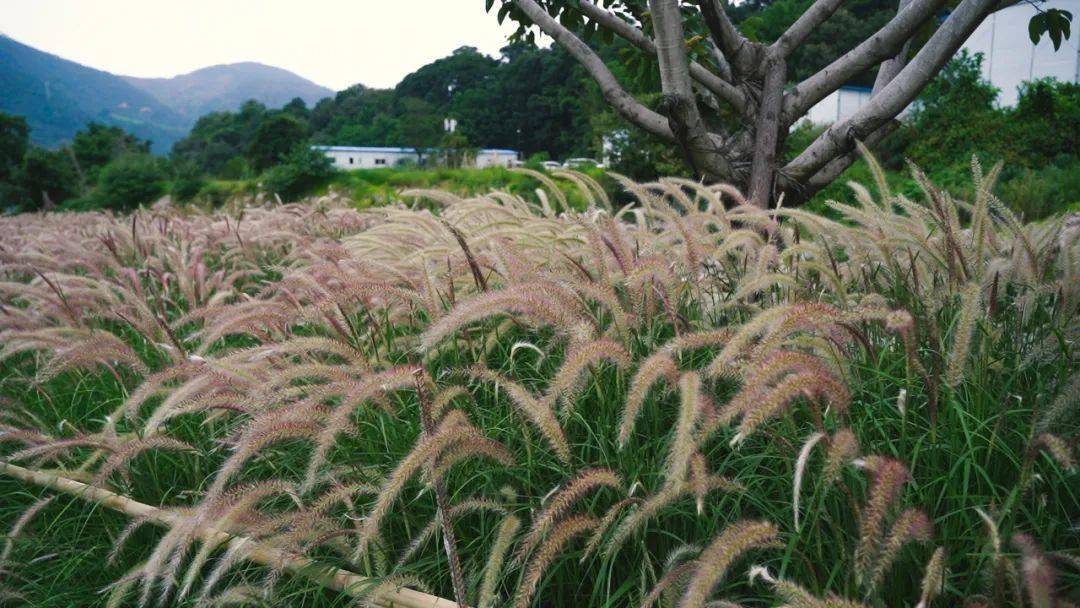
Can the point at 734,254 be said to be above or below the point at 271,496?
above

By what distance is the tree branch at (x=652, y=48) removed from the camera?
4152 millimetres

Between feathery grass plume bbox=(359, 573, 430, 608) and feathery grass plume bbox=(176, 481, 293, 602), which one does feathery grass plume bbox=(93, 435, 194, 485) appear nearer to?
feathery grass plume bbox=(176, 481, 293, 602)

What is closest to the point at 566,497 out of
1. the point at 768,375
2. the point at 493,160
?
the point at 768,375

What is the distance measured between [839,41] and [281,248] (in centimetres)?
4546

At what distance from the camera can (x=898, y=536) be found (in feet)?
3.98

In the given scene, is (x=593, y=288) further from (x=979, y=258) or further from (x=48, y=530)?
(x=48, y=530)

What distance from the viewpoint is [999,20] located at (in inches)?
1242

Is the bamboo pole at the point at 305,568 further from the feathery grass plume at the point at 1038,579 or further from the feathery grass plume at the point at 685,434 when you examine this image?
the feathery grass plume at the point at 1038,579

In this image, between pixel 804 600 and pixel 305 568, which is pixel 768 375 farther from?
pixel 305 568

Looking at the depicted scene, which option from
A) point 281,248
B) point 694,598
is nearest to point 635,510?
point 694,598

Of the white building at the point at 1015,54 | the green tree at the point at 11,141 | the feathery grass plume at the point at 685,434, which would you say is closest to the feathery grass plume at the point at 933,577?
the feathery grass plume at the point at 685,434

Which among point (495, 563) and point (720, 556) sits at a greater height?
point (720, 556)

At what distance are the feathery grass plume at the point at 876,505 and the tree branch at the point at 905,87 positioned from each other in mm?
2691

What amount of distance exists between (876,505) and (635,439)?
0.73 m
